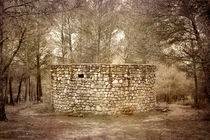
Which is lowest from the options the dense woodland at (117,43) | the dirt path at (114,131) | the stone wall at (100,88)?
the dirt path at (114,131)

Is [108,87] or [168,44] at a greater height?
[168,44]

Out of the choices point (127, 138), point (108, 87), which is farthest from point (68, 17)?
point (127, 138)

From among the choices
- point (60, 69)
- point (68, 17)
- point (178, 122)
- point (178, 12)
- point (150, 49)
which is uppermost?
point (68, 17)

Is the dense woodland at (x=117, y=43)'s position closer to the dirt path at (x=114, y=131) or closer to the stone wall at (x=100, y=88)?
the stone wall at (x=100, y=88)

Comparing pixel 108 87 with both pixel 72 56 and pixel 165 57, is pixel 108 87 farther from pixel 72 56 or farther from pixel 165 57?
pixel 72 56

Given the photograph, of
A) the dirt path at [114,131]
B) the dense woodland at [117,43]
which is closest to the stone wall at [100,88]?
the dirt path at [114,131]

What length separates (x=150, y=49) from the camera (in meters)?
10.4

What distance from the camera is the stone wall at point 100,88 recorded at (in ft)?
35.1

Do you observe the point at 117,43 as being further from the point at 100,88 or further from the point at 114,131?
the point at 114,131

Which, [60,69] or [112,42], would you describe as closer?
[60,69]

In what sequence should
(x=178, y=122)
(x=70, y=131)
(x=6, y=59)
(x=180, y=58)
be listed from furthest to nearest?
(x=6, y=59) < (x=180, y=58) < (x=178, y=122) < (x=70, y=131)

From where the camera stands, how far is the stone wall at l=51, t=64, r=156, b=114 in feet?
35.1

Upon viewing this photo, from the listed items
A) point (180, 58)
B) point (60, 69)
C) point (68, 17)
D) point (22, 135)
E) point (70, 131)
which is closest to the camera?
point (22, 135)

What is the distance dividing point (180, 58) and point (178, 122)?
121 inches
